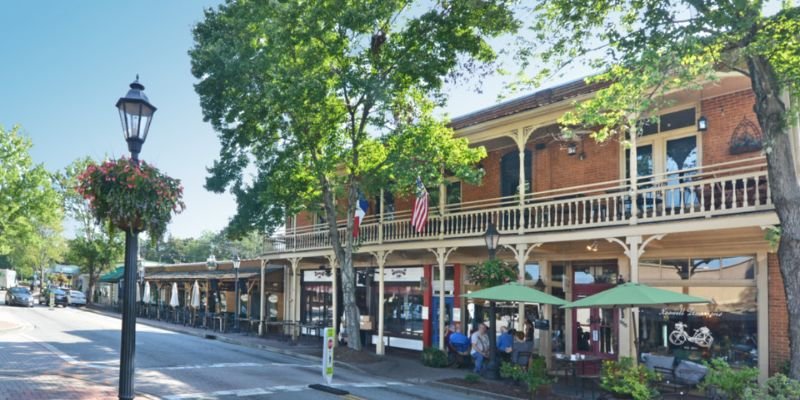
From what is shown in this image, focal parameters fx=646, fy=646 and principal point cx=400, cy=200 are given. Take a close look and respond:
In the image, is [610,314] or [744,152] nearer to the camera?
[744,152]

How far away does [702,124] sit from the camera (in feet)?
49.7

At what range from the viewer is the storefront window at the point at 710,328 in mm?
14445

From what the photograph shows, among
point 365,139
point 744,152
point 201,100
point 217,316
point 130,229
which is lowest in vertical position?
point 217,316

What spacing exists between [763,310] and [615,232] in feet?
11.4

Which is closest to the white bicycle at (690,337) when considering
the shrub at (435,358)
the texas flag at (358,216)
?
the shrub at (435,358)

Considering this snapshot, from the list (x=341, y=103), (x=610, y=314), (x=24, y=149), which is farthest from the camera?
(x=24, y=149)

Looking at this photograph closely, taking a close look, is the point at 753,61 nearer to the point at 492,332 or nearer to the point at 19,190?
the point at 492,332

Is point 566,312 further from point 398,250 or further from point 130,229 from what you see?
point 130,229

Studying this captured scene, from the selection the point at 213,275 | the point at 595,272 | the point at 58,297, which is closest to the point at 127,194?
the point at 595,272

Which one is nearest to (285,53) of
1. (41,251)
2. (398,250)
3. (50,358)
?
(398,250)

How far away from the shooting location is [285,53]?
18.3 m

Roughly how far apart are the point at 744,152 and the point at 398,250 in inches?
454

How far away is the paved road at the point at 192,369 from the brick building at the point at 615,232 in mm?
4630

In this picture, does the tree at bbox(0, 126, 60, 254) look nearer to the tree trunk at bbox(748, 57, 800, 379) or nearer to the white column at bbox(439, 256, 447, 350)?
the white column at bbox(439, 256, 447, 350)
